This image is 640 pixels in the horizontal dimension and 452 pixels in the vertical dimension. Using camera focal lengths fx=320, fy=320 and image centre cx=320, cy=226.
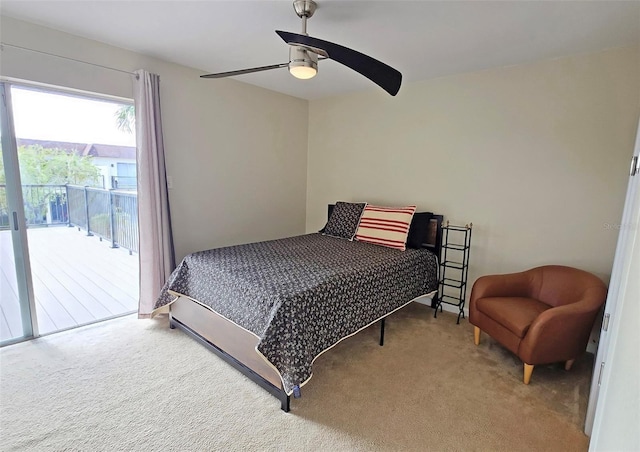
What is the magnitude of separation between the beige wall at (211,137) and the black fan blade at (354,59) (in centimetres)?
203

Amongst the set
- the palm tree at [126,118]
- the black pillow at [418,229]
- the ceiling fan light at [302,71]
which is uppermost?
the ceiling fan light at [302,71]

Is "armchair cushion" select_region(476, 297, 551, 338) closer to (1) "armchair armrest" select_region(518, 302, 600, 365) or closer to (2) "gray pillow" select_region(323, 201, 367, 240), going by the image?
(1) "armchair armrest" select_region(518, 302, 600, 365)

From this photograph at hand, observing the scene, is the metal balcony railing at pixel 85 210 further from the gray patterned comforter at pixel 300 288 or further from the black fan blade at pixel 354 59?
the black fan blade at pixel 354 59

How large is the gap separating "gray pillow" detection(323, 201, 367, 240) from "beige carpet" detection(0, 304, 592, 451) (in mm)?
1362

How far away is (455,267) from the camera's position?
346 cm

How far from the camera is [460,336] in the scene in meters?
2.94

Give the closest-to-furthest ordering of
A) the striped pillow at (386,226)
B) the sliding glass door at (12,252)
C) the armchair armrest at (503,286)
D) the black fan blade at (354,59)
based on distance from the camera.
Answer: the black fan blade at (354,59), the sliding glass door at (12,252), the armchair armrest at (503,286), the striped pillow at (386,226)

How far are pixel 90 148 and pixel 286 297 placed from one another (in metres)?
2.45

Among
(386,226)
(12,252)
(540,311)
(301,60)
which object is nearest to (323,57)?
(301,60)

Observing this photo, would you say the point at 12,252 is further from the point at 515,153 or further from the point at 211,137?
the point at 515,153

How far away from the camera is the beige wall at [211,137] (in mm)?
2512

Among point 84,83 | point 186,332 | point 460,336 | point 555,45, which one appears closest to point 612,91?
point 555,45

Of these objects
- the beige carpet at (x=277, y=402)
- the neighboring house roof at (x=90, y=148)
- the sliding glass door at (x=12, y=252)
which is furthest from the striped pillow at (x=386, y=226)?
the sliding glass door at (x=12, y=252)

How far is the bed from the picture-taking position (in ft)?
6.31
